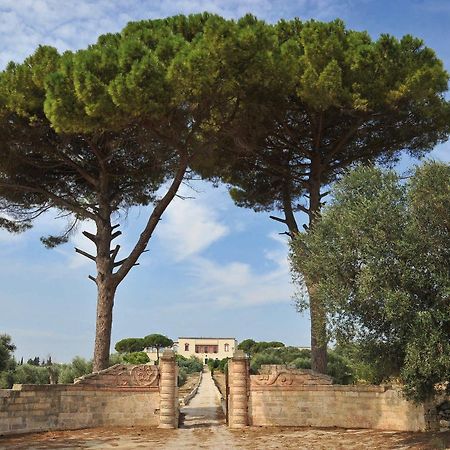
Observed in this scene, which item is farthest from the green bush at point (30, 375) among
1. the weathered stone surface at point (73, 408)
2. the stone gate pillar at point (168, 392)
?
the stone gate pillar at point (168, 392)

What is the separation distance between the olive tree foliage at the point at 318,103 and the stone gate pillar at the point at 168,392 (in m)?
4.35

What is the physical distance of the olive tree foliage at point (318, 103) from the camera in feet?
52.7

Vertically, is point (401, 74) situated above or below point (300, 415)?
above

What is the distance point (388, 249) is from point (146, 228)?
9525 millimetres

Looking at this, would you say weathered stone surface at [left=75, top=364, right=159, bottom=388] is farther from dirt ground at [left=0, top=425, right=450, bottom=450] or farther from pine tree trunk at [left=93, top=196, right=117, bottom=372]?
dirt ground at [left=0, top=425, right=450, bottom=450]

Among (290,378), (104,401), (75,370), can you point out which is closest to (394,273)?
(290,378)

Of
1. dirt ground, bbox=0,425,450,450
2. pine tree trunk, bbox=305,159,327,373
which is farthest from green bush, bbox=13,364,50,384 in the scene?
pine tree trunk, bbox=305,159,327,373

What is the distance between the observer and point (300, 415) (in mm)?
15547

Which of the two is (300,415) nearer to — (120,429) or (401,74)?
(120,429)

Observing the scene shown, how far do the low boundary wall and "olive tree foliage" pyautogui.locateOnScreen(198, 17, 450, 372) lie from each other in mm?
4784

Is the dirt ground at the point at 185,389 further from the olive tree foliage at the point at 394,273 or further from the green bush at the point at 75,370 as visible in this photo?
the olive tree foliage at the point at 394,273

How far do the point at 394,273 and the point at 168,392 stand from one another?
822 cm

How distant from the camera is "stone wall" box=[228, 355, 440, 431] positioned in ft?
48.9

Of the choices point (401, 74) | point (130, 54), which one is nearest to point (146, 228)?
point (130, 54)
